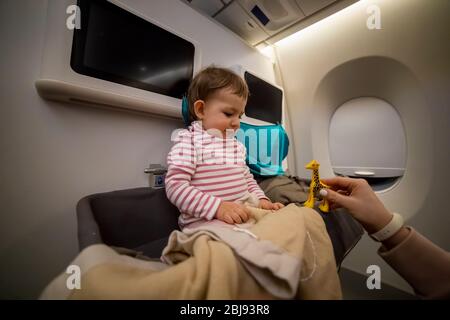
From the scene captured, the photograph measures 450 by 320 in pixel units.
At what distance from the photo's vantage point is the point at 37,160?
0.56 metres

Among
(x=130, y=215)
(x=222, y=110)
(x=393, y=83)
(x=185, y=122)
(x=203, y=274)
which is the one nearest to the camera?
(x=203, y=274)

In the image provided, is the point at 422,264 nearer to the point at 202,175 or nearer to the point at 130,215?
the point at 202,175

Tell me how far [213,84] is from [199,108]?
11 cm

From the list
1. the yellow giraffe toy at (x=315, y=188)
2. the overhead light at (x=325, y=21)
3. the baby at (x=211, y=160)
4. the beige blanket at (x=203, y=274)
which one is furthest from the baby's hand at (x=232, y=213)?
the overhead light at (x=325, y=21)

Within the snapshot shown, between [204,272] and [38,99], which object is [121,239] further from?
[38,99]

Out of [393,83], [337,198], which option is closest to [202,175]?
[337,198]

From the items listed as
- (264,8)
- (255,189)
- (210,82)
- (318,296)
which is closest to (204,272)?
(318,296)

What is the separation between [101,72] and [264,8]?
1.01 m

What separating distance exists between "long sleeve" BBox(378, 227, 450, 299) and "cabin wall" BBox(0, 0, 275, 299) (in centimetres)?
94

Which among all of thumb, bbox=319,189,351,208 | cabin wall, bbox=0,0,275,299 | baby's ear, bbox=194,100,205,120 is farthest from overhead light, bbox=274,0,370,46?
cabin wall, bbox=0,0,275,299

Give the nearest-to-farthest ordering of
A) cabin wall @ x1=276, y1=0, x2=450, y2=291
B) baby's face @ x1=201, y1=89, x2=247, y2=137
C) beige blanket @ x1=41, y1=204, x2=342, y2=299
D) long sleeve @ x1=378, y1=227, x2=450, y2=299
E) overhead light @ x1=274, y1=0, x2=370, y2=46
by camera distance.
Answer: beige blanket @ x1=41, y1=204, x2=342, y2=299 → long sleeve @ x1=378, y1=227, x2=450, y2=299 → baby's face @ x1=201, y1=89, x2=247, y2=137 → cabin wall @ x1=276, y1=0, x2=450, y2=291 → overhead light @ x1=274, y1=0, x2=370, y2=46

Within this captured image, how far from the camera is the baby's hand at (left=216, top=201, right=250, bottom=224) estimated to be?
0.46 m

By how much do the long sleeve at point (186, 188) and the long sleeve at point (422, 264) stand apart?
0.49 meters

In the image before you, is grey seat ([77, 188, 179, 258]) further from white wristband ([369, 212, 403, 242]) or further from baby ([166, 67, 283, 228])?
white wristband ([369, 212, 403, 242])
